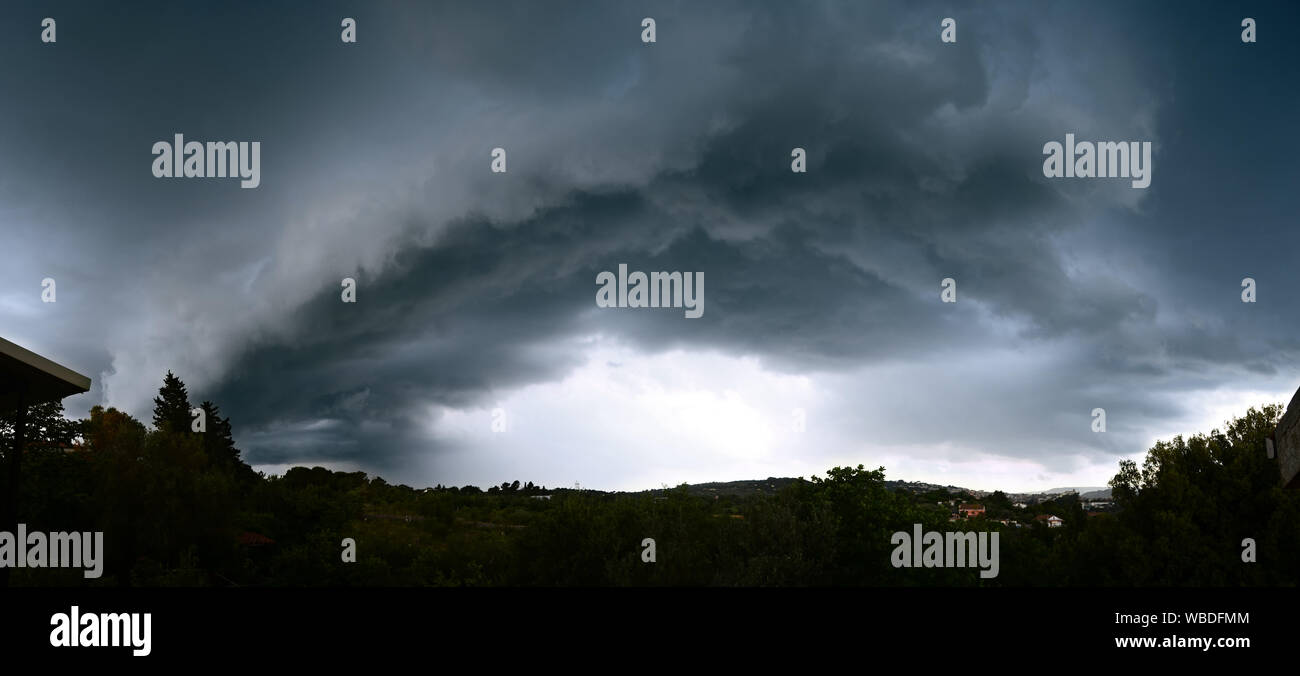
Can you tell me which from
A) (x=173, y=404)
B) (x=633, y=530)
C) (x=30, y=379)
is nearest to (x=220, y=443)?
(x=173, y=404)

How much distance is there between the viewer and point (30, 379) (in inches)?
420

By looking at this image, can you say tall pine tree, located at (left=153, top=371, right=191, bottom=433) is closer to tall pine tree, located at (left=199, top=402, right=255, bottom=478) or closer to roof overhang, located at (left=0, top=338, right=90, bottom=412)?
Answer: tall pine tree, located at (left=199, top=402, right=255, bottom=478)

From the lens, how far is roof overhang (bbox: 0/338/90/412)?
385 inches

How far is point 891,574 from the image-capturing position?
35438 mm

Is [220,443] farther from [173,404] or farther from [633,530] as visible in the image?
[633,530]

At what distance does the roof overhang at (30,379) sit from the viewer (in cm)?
979

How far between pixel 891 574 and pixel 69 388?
33.8 meters

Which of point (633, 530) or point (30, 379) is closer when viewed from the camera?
point (30, 379)

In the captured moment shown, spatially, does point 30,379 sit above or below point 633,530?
above

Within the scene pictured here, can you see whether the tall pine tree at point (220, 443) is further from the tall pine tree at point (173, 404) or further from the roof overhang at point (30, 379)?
the roof overhang at point (30, 379)

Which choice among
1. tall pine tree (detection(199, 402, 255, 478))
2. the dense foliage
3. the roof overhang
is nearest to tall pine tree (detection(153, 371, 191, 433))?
tall pine tree (detection(199, 402, 255, 478))
